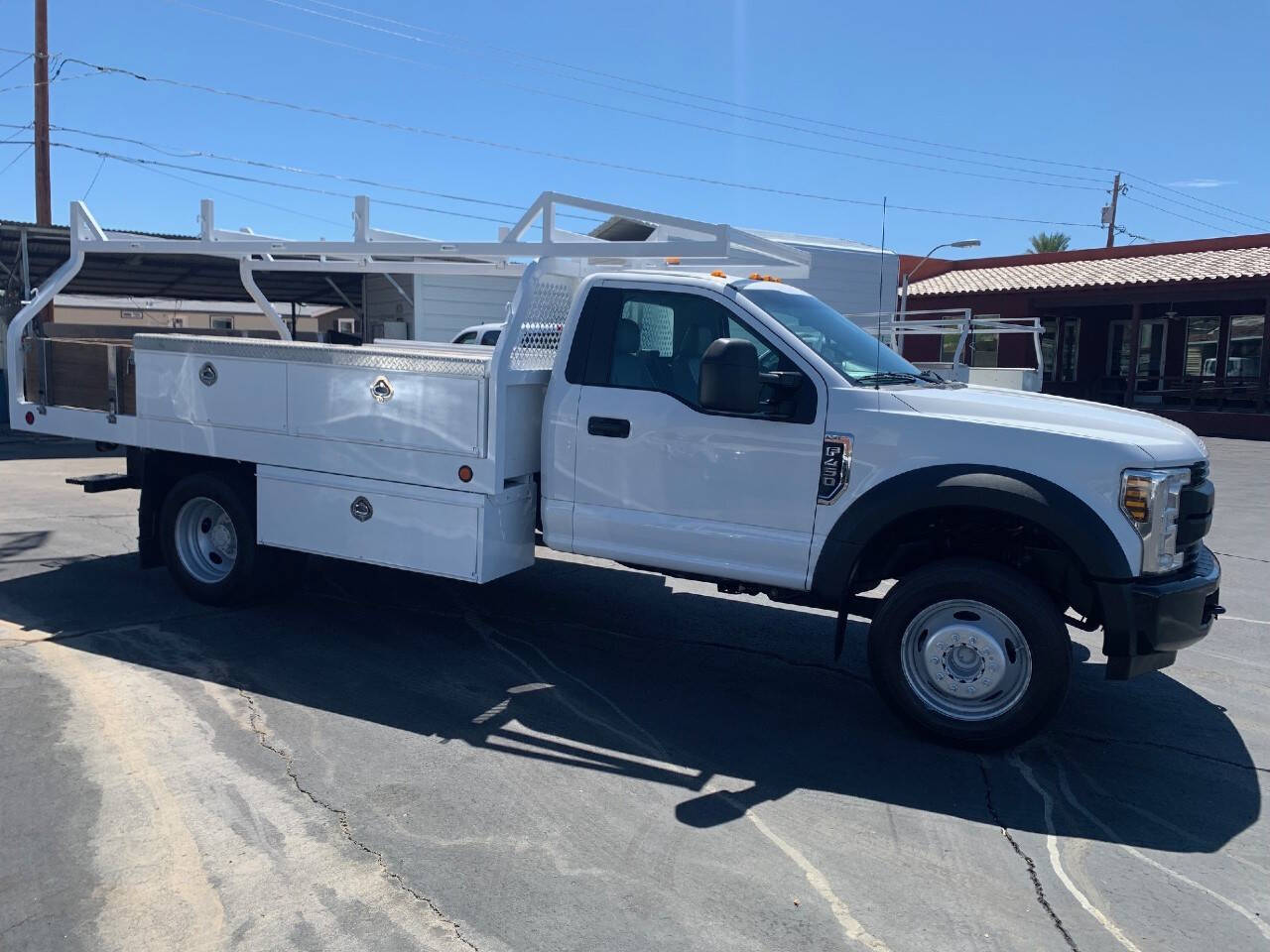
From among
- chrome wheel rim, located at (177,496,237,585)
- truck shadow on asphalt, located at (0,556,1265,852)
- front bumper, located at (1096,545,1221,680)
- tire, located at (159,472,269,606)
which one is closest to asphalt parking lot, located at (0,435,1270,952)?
truck shadow on asphalt, located at (0,556,1265,852)

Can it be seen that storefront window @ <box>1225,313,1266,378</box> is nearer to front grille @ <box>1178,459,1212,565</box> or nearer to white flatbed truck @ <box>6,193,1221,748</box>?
white flatbed truck @ <box>6,193,1221,748</box>

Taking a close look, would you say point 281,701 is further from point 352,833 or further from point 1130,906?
point 1130,906

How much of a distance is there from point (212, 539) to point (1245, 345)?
28.0 metres

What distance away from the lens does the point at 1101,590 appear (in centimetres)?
462

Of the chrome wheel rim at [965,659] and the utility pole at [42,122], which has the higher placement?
the utility pole at [42,122]

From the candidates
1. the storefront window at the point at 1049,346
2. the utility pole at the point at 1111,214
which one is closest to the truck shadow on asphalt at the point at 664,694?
the storefront window at the point at 1049,346

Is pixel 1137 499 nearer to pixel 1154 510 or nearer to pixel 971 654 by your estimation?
pixel 1154 510

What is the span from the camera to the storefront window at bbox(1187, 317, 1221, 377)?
91.7 feet

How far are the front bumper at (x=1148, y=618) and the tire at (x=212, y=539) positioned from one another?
5064 millimetres

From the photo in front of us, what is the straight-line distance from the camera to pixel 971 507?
4.78 m

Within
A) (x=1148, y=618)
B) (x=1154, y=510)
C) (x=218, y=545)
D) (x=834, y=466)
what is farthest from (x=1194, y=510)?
(x=218, y=545)

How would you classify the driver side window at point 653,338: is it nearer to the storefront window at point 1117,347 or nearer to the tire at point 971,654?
the tire at point 971,654

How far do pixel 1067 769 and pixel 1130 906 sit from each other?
1210mm

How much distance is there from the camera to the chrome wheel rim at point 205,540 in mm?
6961
